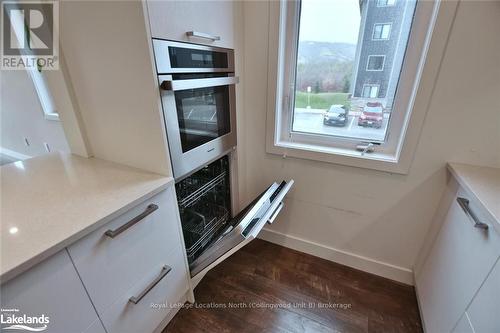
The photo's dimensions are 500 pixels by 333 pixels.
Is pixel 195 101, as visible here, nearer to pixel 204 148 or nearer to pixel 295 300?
pixel 204 148

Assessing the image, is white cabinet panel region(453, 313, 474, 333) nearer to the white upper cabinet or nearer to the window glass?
the window glass

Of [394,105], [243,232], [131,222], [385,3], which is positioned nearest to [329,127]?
[394,105]

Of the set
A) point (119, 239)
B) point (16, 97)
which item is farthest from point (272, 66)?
point (16, 97)

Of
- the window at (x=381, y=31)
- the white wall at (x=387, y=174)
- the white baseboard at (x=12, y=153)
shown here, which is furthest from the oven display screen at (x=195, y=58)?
the white baseboard at (x=12, y=153)

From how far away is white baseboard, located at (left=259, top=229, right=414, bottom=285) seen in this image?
4.86 feet

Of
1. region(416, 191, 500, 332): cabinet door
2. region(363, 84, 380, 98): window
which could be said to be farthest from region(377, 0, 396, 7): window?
region(416, 191, 500, 332): cabinet door

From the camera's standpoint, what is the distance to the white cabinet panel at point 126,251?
0.74m

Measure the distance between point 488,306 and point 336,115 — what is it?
1055 mm

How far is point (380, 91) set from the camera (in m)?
1.24

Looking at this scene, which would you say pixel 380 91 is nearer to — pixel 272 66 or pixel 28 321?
pixel 272 66

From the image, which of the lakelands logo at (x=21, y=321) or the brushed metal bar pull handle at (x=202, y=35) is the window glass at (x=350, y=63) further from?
the lakelands logo at (x=21, y=321)

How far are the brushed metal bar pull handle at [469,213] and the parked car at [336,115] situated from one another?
0.68 meters

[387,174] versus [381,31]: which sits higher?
[381,31]

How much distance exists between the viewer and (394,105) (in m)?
1.22
